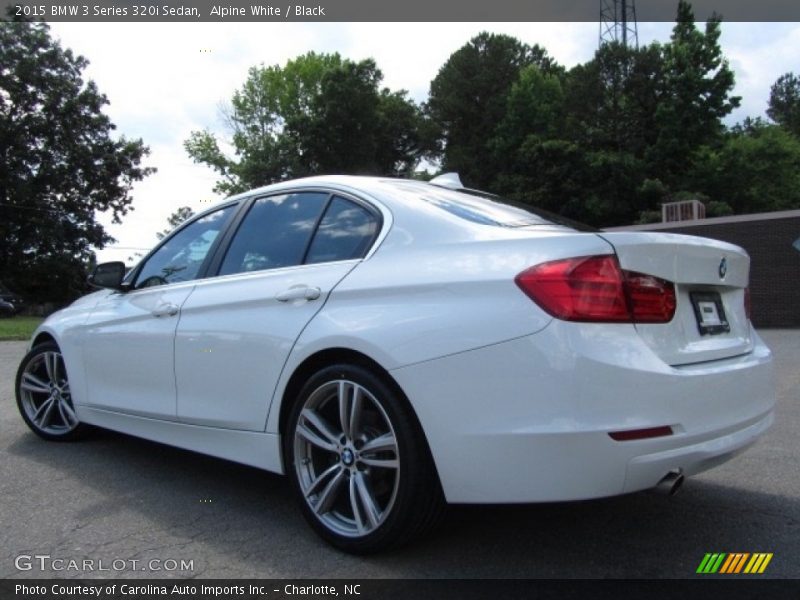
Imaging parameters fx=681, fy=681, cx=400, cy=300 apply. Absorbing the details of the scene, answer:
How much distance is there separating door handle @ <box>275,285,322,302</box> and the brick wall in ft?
55.9

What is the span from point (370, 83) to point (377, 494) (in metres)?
50.5

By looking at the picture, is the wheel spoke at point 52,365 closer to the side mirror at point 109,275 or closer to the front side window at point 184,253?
the side mirror at point 109,275

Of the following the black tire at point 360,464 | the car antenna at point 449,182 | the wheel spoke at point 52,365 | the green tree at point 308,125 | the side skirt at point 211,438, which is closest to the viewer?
the black tire at point 360,464

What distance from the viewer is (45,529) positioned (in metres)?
3.17

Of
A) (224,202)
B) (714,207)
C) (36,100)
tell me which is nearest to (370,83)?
(36,100)

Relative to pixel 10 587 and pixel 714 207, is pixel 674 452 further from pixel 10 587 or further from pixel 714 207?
pixel 714 207

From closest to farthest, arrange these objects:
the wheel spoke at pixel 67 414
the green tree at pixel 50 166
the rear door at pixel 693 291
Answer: the rear door at pixel 693 291, the wheel spoke at pixel 67 414, the green tree at pixel 50 166

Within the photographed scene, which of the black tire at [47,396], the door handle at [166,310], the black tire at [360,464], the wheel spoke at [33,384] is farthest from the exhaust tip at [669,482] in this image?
the wheel spoke at [33,384]

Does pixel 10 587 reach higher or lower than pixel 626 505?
higher

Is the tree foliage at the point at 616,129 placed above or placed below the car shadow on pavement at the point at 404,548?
above

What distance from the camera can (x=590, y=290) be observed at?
2.40m

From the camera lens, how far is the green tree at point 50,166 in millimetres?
39819

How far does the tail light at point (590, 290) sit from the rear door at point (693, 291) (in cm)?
5

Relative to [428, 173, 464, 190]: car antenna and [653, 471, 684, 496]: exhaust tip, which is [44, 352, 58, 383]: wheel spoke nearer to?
[428, 173, 464, 190]: car antenna
